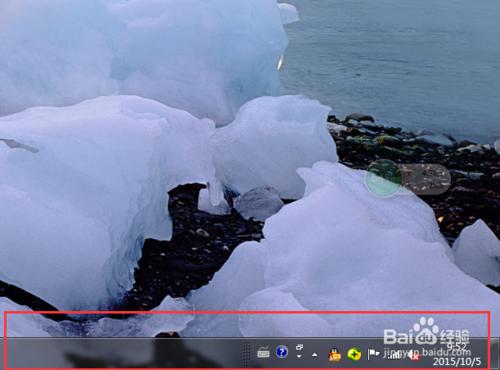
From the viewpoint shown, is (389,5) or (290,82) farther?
(389,5)

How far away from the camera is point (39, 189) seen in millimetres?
2762

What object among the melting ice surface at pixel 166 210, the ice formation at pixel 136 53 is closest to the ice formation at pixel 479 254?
the melting ice surface at pixel 166 210

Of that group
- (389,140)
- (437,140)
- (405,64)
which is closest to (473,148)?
(437,140)

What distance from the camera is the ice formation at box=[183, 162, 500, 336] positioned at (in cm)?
214

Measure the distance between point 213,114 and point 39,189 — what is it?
289 cm

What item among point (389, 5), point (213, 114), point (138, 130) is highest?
point (138, 130)

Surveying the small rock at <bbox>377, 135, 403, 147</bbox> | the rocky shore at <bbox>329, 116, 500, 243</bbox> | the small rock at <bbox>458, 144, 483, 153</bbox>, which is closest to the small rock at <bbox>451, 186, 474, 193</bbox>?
the rocky shore at <bbox>329, 116, 500, 243</bbox>

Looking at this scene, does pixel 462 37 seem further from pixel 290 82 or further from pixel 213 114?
pixel 213 114

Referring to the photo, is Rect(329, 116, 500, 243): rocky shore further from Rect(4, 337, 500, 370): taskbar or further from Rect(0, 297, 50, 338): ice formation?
Rect(0, 297, 50, 338): ice formation

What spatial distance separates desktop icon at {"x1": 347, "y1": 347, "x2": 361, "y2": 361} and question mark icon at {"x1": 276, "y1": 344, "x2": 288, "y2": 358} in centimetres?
16

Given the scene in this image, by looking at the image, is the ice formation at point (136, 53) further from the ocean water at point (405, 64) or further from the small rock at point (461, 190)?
the ocean water at point (405, 64)

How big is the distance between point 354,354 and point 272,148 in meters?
2.65

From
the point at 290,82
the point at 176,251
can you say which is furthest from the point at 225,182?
the point at 290,82

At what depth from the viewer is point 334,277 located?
7.88ft
